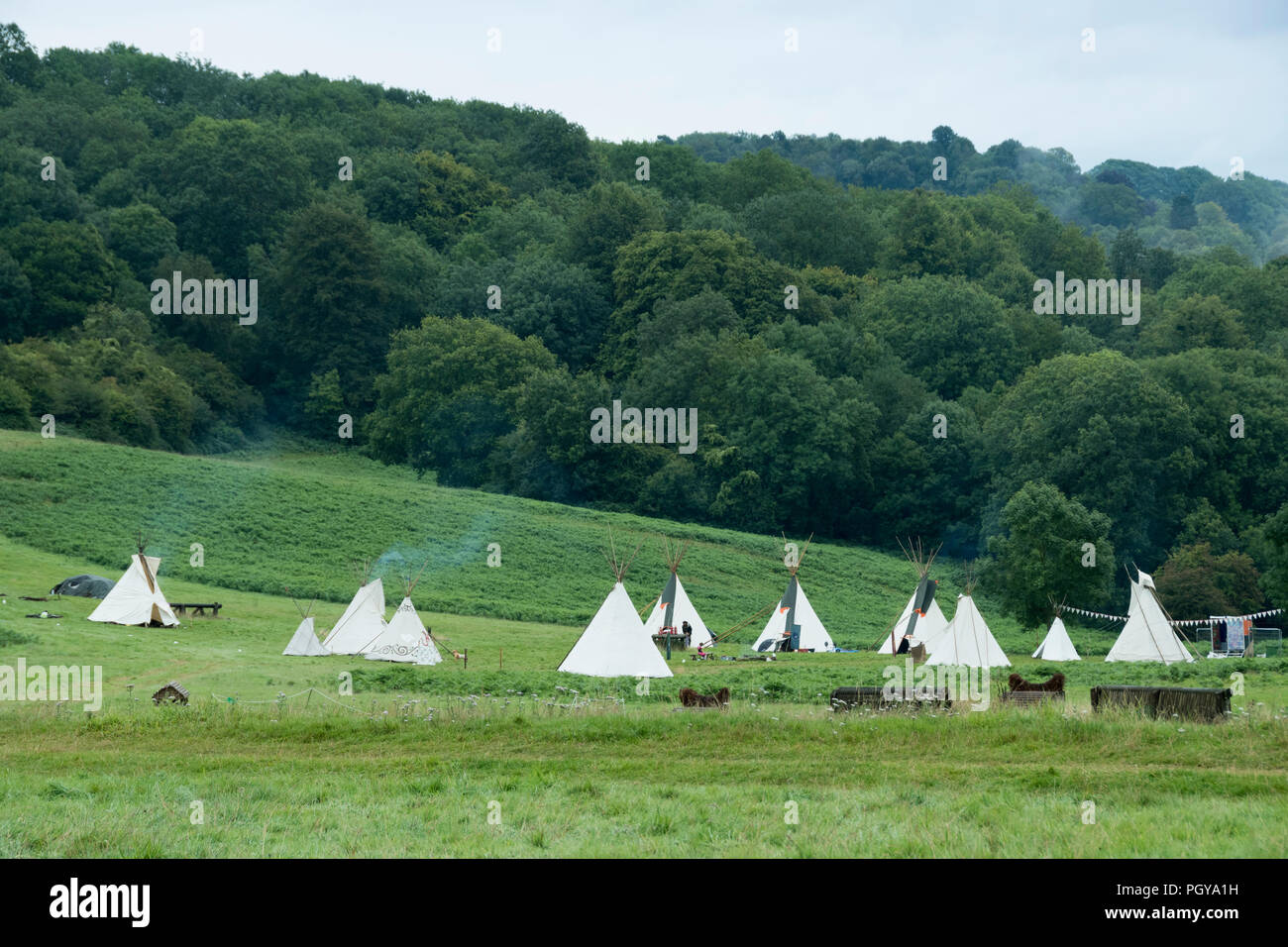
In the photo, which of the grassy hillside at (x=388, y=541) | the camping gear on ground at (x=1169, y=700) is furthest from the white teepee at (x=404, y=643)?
the camping gear on ground at (x=1169, y=700)

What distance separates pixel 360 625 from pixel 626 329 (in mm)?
60333

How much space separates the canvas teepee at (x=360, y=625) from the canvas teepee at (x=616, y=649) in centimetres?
632

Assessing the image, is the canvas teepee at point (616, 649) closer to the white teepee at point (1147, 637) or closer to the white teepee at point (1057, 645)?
the white teepee at point (1057, 645)

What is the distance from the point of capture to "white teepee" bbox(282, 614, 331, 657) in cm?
3397

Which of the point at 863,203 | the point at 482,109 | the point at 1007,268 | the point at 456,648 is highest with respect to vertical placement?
the point at 482,109

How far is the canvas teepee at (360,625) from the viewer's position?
35.4 metres

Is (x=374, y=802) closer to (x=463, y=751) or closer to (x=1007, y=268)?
(x=463, y=751)

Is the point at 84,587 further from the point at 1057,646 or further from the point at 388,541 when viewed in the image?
the point at 1057,646

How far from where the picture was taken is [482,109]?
5276 inches

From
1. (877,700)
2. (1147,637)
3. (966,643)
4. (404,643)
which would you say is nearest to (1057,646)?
(1147,637)

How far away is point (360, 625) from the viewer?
3591 cm
